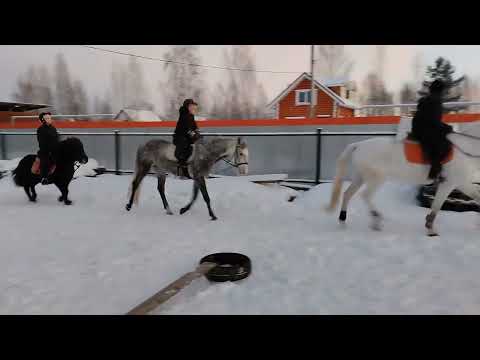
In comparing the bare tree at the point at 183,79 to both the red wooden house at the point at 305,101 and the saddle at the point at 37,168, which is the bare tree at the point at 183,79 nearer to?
the red wooden house at the point at 305,101

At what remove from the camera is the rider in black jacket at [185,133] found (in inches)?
245

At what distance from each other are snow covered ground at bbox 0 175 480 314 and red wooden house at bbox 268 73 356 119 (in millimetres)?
14031

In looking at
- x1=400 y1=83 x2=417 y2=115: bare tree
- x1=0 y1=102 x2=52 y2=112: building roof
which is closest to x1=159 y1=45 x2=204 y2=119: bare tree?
x1=0 y1=102 x2=52 y2=112: building roof

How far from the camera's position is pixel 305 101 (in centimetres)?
2006

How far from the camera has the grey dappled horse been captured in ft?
19.7

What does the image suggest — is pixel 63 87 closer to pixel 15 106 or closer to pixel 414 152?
pixel 15 106

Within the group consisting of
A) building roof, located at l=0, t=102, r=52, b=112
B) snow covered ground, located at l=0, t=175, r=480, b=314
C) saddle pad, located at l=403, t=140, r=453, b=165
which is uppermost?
building roof, located at l=0, t=102, r=52, b=112

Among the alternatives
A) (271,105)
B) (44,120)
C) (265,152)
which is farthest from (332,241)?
(271,105)

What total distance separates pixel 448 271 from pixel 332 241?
1456mm

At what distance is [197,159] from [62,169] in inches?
142

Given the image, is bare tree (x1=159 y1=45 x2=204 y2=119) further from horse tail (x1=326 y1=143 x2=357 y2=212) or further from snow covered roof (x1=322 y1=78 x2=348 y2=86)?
horse tail (x1=326 y1=143 x2=357 y2=212)

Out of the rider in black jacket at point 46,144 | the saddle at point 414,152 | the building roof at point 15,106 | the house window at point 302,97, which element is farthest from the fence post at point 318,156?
the building roof at point 15,106

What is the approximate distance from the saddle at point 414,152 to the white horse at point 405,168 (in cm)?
5
